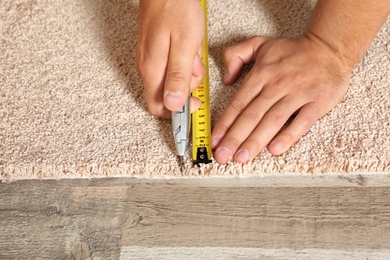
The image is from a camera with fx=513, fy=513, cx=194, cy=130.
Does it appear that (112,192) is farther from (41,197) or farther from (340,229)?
(340,229)

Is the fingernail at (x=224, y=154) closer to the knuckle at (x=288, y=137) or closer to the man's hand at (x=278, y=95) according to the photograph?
the man's hand at (x=278, y=95)

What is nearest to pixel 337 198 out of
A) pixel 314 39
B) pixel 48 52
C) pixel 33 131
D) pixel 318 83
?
pixel 318 83

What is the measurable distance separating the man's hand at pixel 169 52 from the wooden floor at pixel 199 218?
0.55ft

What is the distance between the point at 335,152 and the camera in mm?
987

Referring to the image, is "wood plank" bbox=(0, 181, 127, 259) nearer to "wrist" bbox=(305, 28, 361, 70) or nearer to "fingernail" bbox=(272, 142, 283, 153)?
"fingernail" bbox=(272, 142, 283, 153)

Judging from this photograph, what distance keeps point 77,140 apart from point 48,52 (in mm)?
297

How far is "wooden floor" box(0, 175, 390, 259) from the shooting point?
2.96ft

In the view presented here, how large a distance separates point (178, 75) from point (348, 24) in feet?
A: 1.25

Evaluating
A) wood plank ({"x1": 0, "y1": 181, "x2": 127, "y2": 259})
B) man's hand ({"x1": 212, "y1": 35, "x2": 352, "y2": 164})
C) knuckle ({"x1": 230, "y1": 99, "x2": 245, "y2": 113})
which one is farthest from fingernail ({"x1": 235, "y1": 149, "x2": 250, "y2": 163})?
wood plank ({"x1": 0, "y1": 181, "x2": 127, "y2": 259})

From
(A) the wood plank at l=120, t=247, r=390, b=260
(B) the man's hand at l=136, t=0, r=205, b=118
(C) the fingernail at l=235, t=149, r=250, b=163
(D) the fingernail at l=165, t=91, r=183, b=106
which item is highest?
(B) the man's hand at l=136, t=0, r=205, b=118

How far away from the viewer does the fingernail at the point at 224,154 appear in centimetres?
99

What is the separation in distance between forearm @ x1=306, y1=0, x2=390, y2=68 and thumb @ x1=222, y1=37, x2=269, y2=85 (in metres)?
0.12

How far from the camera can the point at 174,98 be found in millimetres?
954

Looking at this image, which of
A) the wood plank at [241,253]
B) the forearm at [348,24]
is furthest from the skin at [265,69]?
the wood plank at [241,253]
